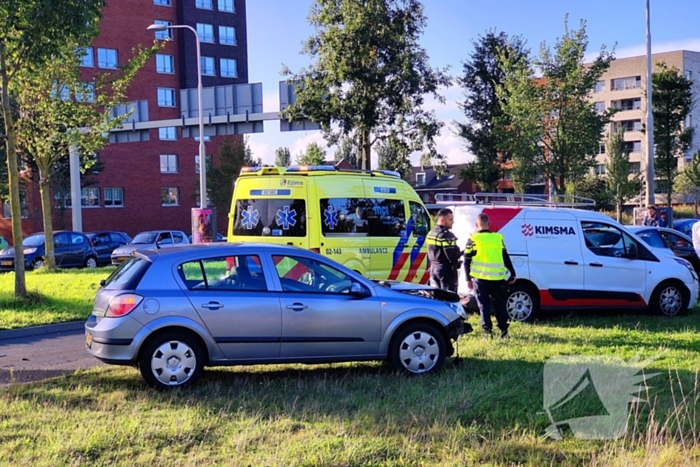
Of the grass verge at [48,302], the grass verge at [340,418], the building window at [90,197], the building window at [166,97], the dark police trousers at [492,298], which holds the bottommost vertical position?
the grass verge at [340,418]

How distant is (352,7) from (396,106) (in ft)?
10.7

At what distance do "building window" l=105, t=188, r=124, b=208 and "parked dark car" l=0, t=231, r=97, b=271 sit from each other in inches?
943

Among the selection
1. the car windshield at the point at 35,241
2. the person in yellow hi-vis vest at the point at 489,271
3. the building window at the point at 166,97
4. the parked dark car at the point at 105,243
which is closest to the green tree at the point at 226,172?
the building window at the point at 166,97

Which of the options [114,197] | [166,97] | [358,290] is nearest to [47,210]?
[358,290]

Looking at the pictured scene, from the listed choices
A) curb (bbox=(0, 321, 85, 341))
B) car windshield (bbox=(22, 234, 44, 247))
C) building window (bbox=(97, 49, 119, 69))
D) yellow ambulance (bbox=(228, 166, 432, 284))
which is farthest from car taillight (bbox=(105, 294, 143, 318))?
building window (bbox=(97, 49, 119, 69))

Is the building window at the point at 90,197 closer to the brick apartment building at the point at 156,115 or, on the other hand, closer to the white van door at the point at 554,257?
the brick apartment building at the point at 156,115

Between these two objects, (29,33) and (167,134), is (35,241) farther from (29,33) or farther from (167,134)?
(167,134)

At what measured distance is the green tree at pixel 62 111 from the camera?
17734 millimetres

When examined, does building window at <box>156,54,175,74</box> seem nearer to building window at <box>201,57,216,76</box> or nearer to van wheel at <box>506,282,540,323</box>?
building window at <box>201,57,216,76</box>

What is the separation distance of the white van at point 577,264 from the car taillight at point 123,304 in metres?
5.90

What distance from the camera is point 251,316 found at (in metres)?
7.10

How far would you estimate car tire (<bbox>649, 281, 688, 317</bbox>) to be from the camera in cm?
1167

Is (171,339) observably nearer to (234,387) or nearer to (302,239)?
(234,387)

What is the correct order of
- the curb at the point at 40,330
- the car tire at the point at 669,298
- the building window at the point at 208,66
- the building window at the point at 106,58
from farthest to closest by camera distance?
the building window at the point at 208,66, the building window at the point at 106,58, the car tire at the point at 669,298, the curb at the point at 40,330
